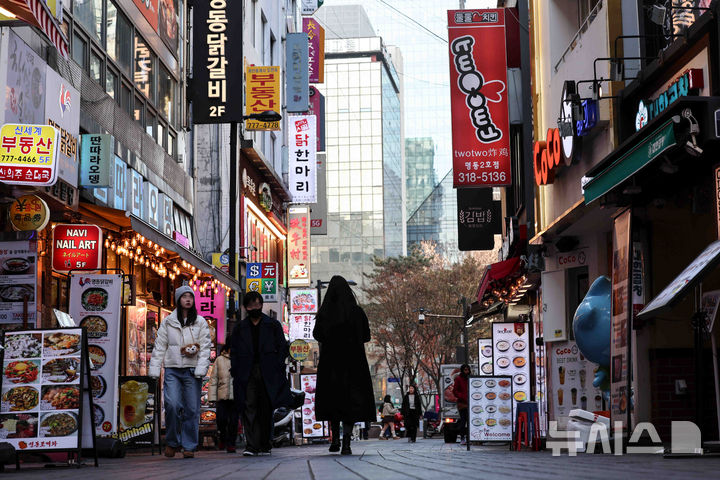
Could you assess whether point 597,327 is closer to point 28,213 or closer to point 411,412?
point 28,213

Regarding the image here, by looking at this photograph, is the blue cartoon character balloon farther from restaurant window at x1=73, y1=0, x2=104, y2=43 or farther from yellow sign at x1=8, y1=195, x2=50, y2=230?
restaurant window at x1=73, y1=0, x2=104, y2=43

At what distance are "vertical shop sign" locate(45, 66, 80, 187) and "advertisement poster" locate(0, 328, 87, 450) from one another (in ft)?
15.2

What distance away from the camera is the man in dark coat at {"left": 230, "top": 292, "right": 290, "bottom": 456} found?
12.2 m

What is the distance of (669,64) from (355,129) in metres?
132

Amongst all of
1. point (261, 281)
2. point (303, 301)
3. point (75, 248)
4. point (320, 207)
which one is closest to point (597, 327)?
point (75, 248)

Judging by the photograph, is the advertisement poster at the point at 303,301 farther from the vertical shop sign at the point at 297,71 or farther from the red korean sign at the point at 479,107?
the red korean sign at the point at 479,107

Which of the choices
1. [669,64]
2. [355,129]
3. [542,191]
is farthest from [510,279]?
[355,129]

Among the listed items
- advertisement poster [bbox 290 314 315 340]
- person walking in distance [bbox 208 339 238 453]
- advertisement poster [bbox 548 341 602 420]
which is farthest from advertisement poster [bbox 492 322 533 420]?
advertisement poster [bbox 290 314 315 340]

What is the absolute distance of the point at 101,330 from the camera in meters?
13.5

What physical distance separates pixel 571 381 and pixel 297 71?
2475 centimetres

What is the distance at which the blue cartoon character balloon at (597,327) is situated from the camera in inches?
562

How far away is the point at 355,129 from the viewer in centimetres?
14350

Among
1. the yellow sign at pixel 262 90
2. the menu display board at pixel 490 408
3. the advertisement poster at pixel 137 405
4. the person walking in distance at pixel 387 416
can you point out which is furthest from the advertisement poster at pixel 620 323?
the person walking in distance at pixel 387 416

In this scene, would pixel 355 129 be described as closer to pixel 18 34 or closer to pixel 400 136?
pixel 400 136
